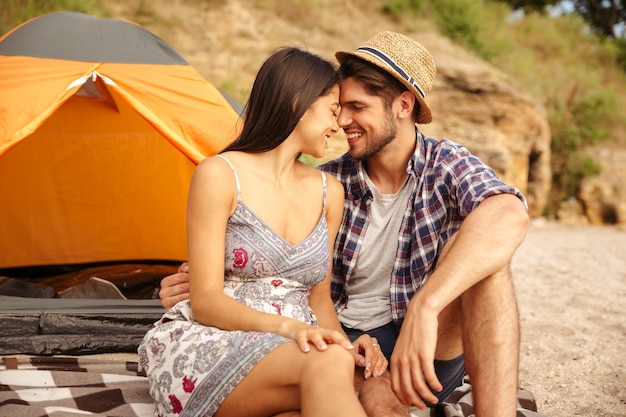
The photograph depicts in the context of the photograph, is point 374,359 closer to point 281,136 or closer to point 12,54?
point 281,136

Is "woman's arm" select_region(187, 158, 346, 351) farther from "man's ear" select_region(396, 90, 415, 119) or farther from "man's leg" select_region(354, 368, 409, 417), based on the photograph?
"man's ear" select_region(396, 90, 415, 119)

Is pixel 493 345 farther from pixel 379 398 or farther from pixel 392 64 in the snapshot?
pixel 392 64

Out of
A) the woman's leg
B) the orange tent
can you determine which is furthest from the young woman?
the orange tent

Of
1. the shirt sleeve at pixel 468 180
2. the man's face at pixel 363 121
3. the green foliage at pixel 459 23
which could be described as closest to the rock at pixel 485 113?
the green foliage at pixel 459 23

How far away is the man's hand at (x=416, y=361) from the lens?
1.69m

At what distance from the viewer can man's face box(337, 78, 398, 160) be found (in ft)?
7.79

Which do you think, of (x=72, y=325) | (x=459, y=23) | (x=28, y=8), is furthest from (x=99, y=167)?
(x=459, y=23)

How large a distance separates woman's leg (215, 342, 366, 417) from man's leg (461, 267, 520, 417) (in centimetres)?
46

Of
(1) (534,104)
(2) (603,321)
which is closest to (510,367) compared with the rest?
(2) (603,321)

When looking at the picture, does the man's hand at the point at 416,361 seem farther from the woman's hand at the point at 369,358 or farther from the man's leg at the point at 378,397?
the woman's hand at the point at 369,358

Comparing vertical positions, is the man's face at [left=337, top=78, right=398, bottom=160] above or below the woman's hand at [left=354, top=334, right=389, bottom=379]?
above

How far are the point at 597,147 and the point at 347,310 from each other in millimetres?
9755

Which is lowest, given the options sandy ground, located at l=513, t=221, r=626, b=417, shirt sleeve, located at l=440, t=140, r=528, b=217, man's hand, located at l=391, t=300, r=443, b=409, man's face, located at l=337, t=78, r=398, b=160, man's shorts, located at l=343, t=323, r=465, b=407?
sandy ground, located at l=513, t=221, r=626, b=417

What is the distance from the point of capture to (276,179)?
2.09m
